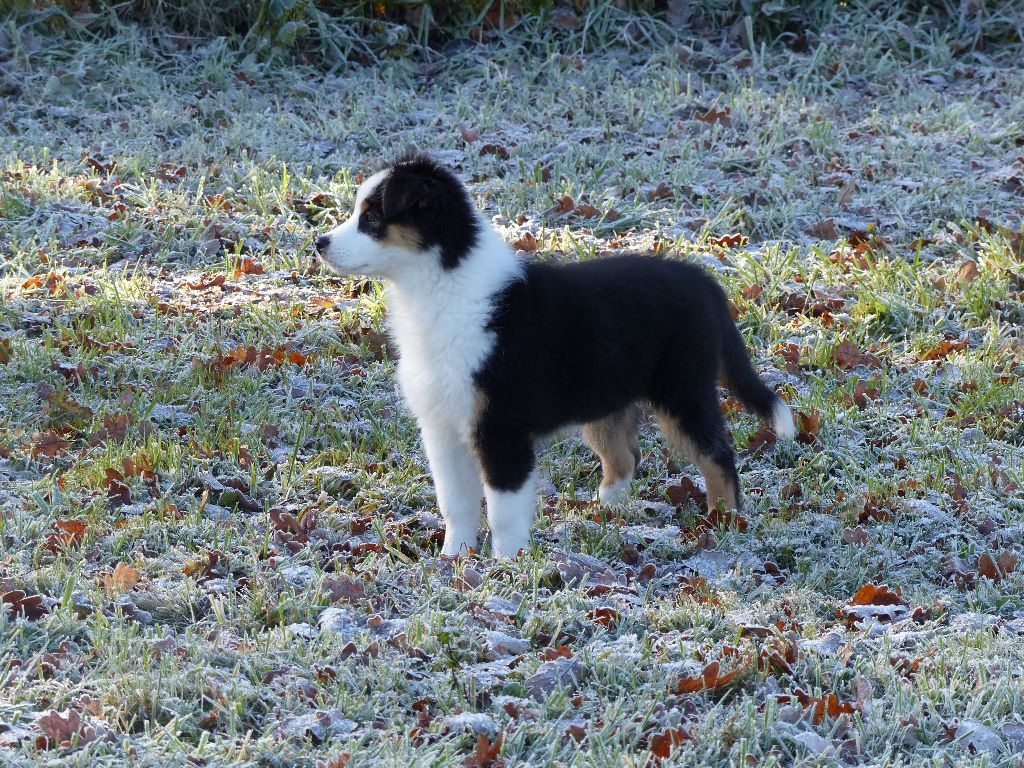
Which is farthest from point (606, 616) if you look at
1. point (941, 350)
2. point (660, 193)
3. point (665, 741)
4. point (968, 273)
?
point (660, 193)

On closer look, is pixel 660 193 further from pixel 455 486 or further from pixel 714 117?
pixel 455 486

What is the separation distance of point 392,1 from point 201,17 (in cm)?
180

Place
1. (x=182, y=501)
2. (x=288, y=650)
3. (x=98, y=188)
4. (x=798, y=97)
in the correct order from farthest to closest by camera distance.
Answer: (x=798, y=97) → (x=98, y=188) → (x=182, y=501) → (x=288, y=650)

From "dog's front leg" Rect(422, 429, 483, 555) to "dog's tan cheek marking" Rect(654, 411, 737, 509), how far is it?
88 centimetres

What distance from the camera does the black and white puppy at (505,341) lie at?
190 inches

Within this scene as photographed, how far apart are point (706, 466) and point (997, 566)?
1.23m

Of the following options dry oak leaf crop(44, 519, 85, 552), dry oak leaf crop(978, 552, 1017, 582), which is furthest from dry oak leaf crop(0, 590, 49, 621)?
dry oak leaf crop(978, 552, 1017, 582)

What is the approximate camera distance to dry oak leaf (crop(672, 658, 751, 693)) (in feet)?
13.0

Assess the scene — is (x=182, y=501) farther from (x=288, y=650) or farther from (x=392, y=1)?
(x=392, y=1)

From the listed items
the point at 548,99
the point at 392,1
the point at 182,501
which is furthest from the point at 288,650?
the point at 392,1

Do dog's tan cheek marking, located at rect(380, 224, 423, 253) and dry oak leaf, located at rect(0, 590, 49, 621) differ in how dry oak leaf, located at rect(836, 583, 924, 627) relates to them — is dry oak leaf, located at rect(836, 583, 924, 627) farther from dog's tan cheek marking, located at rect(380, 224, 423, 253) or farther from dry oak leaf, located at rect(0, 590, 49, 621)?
dry oak leaf, located at rect(0, 590, 49, 621)

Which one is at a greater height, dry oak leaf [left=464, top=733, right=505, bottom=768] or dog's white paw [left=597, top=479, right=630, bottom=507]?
dry oak leaf [left=464, top=733, right=505, bottom=768]

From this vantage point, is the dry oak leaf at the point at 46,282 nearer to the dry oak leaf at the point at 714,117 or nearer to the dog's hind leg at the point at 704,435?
the dog's hind leg at the point at 704,435

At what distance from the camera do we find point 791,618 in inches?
178
